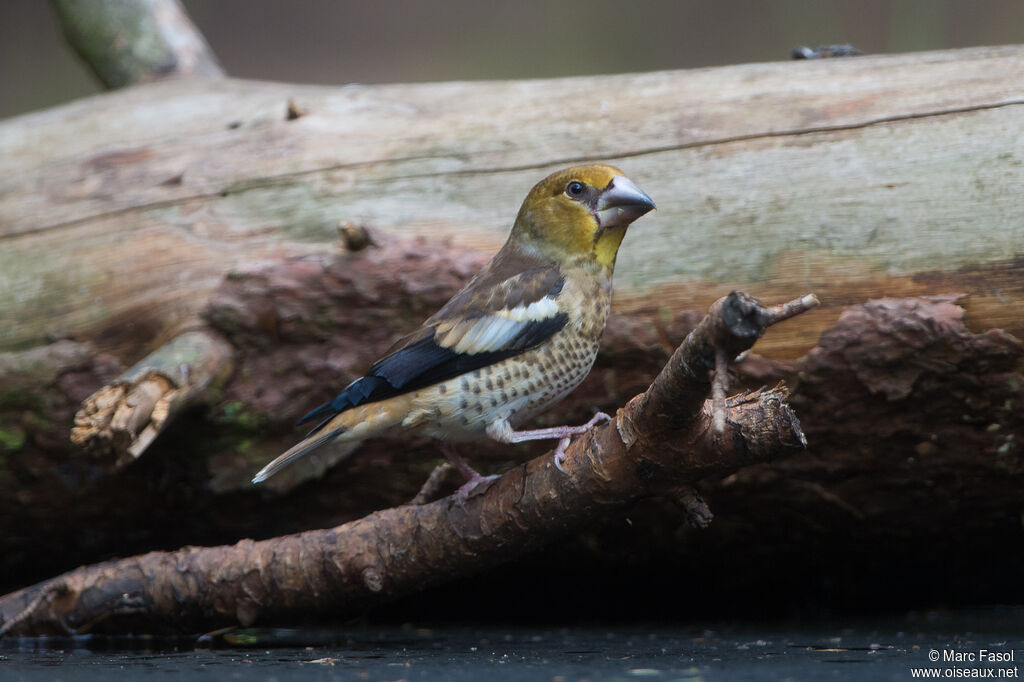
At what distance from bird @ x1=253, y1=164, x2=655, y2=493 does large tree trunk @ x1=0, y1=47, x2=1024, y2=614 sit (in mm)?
416

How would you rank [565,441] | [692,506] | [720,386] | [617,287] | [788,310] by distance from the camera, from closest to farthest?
1. [788,310]
2. [720,386]
3. [692,506]
4. [565,441]
5. [617,287]

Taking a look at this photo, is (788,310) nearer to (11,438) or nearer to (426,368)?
(426,368)

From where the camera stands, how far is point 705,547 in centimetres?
372

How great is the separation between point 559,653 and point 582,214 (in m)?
1.38

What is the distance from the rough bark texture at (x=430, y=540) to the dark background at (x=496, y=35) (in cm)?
583

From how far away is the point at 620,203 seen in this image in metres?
3.00

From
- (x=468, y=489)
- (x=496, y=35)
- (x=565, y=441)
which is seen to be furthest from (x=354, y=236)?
(x=496, y=35)

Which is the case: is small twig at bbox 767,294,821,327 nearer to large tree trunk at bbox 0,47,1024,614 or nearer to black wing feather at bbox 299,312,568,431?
black wing feather at bbox 299,312,568,431

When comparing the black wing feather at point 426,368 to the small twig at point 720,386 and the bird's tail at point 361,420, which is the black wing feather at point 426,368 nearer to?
the bird's tail at point 361,420

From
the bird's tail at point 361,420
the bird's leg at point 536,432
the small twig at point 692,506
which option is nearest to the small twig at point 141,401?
the bird's tail at point 361,420

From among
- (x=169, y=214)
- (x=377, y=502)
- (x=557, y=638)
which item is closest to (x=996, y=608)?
(x=557, y=638)

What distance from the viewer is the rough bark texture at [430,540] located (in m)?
2.24

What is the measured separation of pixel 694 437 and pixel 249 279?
199 centimetres

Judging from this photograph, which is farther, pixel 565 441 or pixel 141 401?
pixel 141 401
